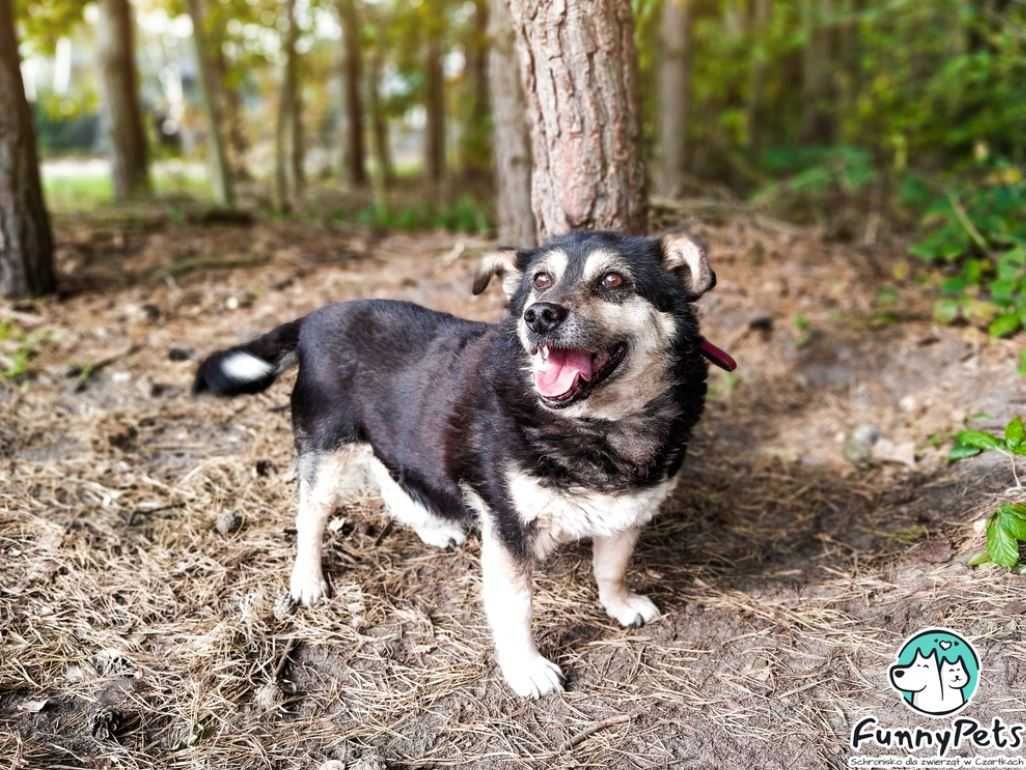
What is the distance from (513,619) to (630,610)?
2.28ft

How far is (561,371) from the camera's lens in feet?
11.1

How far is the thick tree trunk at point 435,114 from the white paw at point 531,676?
1395 cm

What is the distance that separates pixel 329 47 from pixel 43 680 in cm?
1743

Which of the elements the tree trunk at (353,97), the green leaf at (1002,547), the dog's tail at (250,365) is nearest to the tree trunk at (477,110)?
the tree trunk at (353,97)

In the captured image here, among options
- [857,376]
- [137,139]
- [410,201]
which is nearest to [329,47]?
[410,201]

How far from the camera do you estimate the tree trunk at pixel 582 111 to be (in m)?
4.52

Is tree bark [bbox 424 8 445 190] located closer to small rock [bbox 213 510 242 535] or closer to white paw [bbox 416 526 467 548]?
small rock [bbox 213 510 242 535]

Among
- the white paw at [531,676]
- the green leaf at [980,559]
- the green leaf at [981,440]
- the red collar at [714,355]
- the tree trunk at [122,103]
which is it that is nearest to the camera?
the white paw at [531,676]

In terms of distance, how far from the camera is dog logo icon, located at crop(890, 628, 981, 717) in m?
3.30

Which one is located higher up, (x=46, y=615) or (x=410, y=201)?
(x=410, y=201)

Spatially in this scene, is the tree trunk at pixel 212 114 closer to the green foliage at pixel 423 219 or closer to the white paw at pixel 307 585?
the green foliage at pixel 423 219

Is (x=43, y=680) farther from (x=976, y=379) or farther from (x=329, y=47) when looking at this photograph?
(x=329, y=47)

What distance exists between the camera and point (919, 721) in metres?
3.27

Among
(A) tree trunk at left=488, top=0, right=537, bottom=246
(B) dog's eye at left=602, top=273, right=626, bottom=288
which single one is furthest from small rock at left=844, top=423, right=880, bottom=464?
(A) tree trunk at left=488, top=0, right=537, bottom=246
